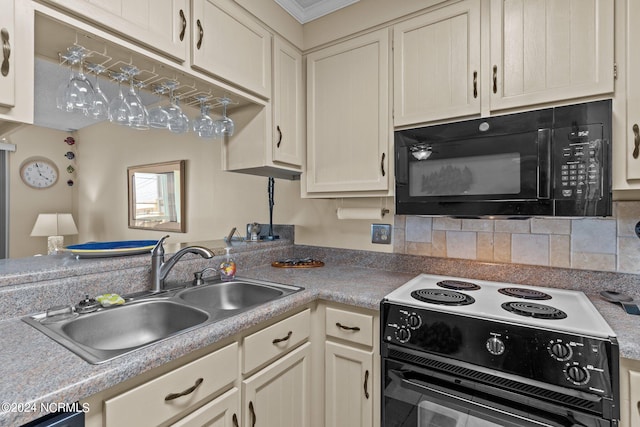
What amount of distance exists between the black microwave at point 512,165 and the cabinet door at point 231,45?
0.79 metres

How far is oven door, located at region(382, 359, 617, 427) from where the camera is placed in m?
0.97

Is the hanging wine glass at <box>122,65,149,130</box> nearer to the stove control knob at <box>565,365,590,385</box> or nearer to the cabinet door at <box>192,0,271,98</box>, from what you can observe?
the cabinet door at <box>192,0,271,98</box>

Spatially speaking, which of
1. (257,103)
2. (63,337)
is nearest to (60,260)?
(63,337)

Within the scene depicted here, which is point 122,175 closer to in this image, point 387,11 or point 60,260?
point 60,260

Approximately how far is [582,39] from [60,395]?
6.21 feet

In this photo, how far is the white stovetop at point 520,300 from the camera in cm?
98

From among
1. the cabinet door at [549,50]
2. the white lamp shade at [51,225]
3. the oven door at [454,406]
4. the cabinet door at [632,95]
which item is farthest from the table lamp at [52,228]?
the cabinet door at [632,95]

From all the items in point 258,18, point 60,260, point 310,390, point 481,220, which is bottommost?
point 310,390

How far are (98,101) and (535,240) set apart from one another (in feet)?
6.47

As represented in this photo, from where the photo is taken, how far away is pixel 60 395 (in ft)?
2.09

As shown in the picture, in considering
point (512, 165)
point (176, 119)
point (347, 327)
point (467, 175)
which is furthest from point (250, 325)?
point (512, 165)

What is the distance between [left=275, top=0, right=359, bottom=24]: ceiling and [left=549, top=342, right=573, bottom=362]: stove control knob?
5.88ft

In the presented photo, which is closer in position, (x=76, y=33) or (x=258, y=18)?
(x=76, y=33)

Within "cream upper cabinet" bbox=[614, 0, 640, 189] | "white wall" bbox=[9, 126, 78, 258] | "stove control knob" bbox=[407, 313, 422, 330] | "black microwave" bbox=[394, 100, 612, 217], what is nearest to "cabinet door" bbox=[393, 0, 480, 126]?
"black microwave" bbox=[394, 100, 612, 217]
